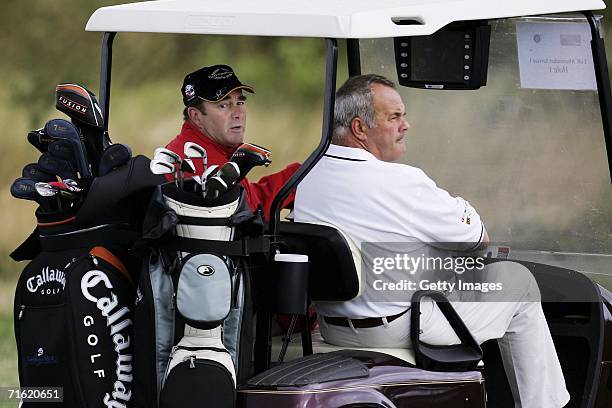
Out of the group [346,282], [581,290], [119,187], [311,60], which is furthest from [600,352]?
[311,60]

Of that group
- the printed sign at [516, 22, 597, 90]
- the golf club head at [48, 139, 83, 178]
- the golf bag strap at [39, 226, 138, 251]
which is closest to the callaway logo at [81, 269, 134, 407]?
the golf bag strap at [39, 226, 138, 251]

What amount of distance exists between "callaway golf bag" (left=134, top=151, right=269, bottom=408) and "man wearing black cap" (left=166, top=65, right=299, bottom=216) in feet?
3.92

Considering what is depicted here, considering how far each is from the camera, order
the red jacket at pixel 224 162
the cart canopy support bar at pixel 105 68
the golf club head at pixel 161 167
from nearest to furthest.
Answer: the golf club head at pixel 161 167, the cart canopy support bar at pixel 105 68, the red jacket at pixel 224 162

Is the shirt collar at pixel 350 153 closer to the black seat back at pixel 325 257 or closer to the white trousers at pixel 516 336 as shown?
the black seat back at pixel 325 257

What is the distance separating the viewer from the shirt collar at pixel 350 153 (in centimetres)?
479

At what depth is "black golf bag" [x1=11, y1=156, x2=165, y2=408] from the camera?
4441mm

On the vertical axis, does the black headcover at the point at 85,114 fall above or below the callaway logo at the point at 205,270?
above

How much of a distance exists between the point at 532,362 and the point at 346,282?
71 cm

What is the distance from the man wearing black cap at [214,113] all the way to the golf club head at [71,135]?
103 cm

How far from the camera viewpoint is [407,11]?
4.60 meters

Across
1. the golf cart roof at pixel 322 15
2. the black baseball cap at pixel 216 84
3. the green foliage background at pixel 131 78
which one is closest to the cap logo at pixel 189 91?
the black baseball cap at pixel 216 84

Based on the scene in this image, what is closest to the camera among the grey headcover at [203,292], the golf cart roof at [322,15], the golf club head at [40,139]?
the grey headcover at [203,292]

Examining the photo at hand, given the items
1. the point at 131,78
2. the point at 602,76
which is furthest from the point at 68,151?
the point at 131,78

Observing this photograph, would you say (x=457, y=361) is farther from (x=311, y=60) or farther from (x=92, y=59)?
(x=92, y=59)
